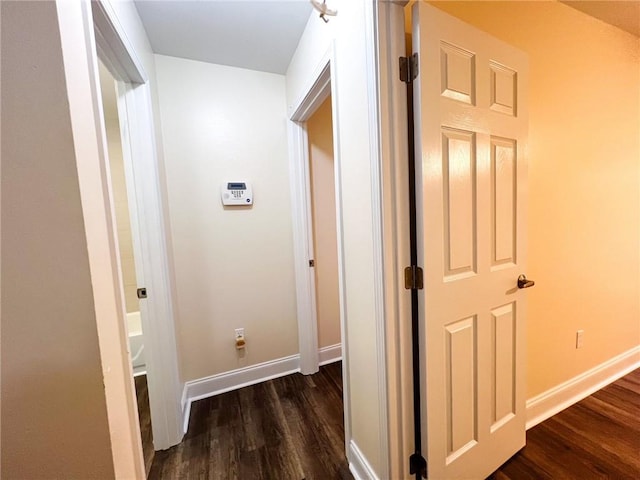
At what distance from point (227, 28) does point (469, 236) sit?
178 cm

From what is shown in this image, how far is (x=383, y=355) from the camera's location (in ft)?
3.30

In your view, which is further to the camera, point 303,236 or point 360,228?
point 303,236

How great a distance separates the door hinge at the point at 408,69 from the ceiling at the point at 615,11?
1.29 metres

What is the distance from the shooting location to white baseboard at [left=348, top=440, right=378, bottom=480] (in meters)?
1.17

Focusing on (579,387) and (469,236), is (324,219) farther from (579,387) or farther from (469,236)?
(579,387)

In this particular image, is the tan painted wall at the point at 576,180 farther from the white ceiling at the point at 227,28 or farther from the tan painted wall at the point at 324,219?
the tan painted wall at the point at 324,219

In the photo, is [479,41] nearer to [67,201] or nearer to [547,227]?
[547,227]

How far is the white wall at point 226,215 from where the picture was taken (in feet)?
5.89

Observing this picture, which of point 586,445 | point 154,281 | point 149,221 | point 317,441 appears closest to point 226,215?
point 149,221

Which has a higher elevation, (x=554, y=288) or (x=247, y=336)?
(x=554, y=288)

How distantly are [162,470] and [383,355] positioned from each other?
54.8 inches

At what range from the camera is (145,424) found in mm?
1657

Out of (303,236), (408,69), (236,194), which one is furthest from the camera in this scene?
(303,236)

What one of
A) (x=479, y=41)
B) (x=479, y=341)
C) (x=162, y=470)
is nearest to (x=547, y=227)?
(x=479, y=341)
